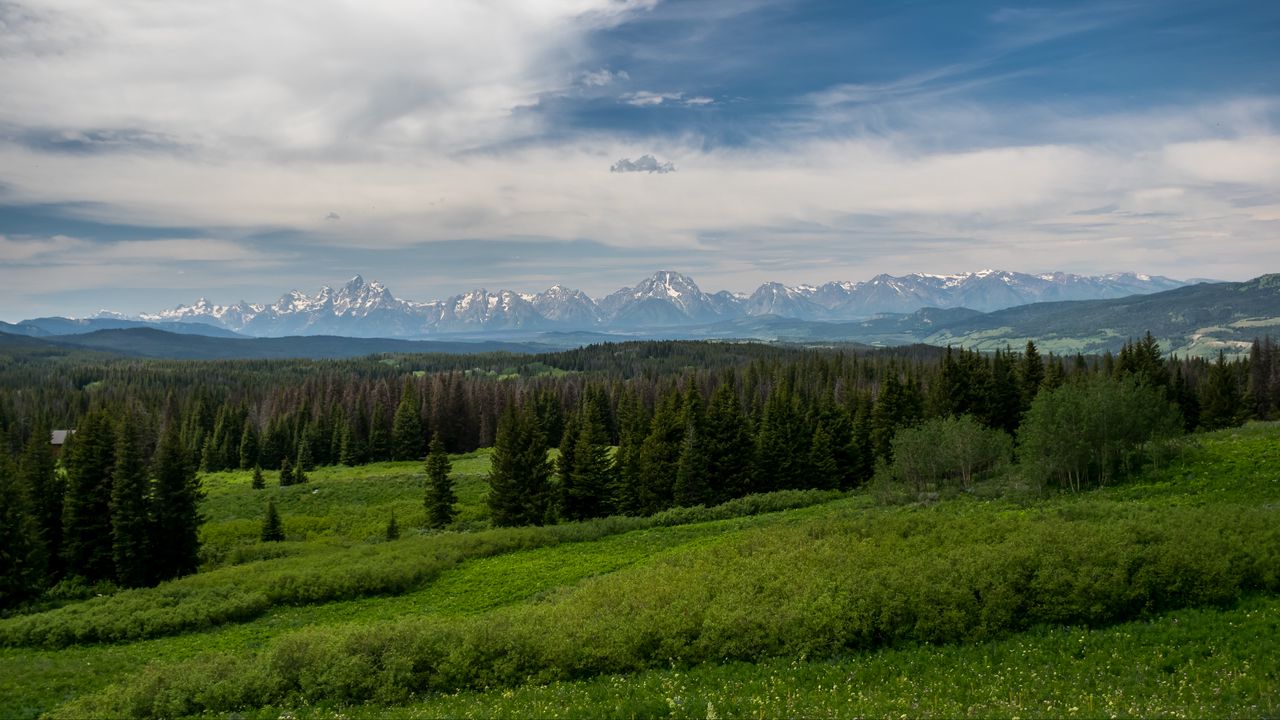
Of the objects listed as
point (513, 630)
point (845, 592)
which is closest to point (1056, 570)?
point (845, 592)

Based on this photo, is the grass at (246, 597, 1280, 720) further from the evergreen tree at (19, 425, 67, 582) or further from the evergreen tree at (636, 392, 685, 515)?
the evergreen tree at (636, 392, 685, 515)

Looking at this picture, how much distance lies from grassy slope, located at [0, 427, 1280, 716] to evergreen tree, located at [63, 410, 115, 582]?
42.5 ft

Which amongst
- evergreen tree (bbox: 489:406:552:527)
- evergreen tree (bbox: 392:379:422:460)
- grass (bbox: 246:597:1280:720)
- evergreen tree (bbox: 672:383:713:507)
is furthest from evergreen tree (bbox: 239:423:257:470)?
grass (bbox: 246:597:1280:720)

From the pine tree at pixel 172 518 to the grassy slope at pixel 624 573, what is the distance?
818 cm

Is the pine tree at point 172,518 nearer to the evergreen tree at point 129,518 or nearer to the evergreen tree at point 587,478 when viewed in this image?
the evergreen tree at point 129,518

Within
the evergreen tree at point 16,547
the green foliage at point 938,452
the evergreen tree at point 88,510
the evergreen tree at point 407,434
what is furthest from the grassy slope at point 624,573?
the evergreen tree at point 407,434

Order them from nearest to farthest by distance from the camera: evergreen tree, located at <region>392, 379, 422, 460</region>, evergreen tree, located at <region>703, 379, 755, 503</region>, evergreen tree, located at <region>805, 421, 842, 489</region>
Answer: evergreen tree, located at <region>703, 379, 755, 503</region>
evergreen tree, located at <region>805, 421, 842, 489</region>
evergreen tree, located at <region>392, 379, 422, 460</region>

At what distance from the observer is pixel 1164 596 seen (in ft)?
68.6

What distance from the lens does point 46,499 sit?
151ft

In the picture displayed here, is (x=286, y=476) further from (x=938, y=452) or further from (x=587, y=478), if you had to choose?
(x=938, y=452)

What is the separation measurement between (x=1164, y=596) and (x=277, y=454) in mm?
123544

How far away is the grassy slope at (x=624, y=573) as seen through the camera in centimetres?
1725

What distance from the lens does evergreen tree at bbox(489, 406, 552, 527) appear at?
199 ft

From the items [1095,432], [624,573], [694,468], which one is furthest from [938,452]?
[624,573]
